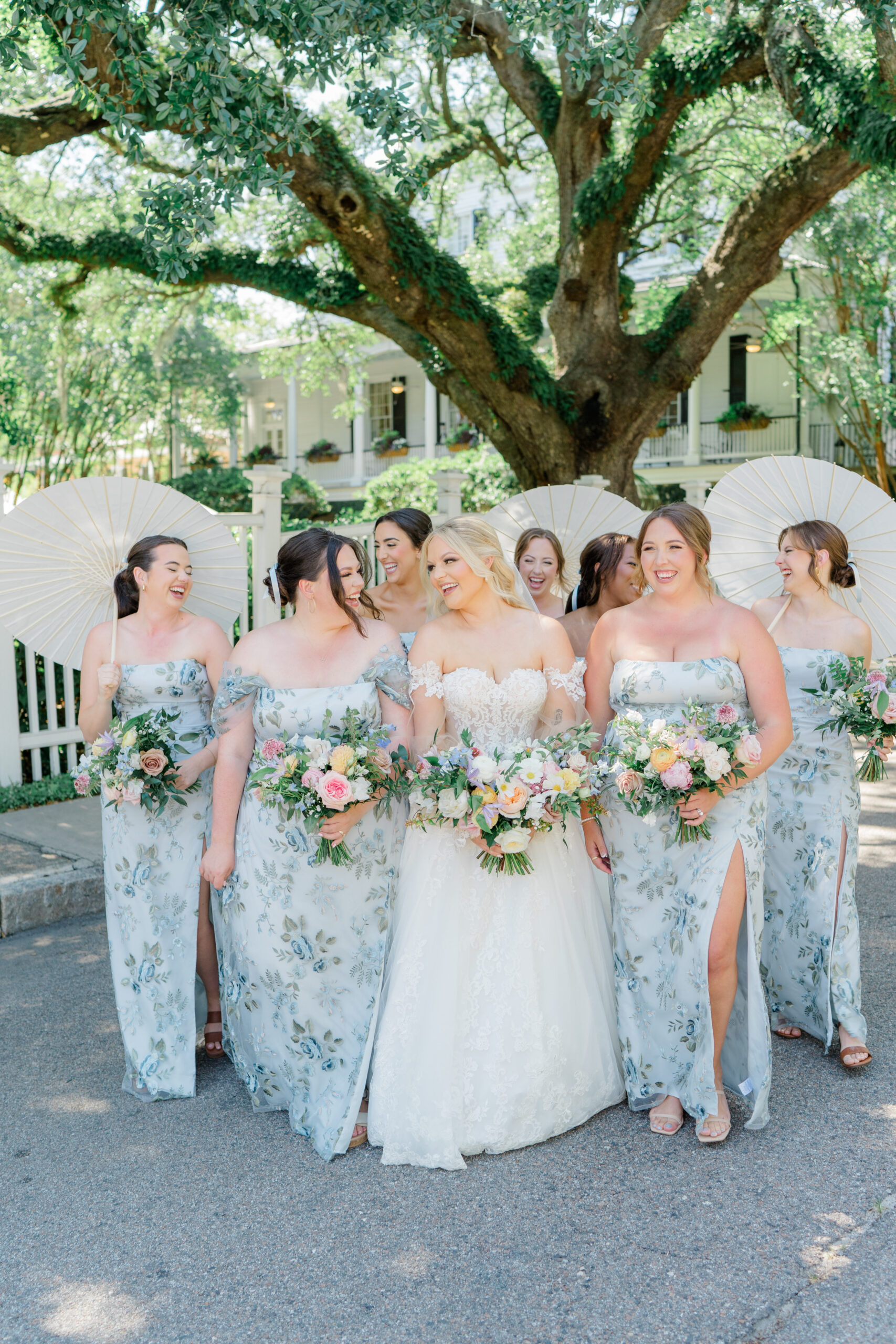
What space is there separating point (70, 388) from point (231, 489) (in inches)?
155

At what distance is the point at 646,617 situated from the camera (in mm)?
4047

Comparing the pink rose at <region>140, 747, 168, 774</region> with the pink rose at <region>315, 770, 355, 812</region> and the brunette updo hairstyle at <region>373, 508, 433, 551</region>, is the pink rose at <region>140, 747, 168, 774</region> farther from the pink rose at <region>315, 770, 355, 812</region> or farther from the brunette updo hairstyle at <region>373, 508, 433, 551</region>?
the brunette updo hairstyle at <region>373, 508, 433, 551</region>

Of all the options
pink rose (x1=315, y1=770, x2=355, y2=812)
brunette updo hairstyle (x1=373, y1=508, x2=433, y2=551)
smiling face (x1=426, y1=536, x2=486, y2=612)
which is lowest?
pink rose (x1=315, y1=770, x2=355, y2=812)

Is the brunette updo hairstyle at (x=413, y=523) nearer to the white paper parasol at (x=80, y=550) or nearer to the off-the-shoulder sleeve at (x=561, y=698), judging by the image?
the white paper parasol at (x=80, y=550)

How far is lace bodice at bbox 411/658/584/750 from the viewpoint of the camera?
3904mm

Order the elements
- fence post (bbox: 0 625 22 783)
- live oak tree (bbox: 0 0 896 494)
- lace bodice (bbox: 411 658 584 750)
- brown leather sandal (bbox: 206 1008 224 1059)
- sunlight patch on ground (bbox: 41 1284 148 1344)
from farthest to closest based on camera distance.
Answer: fence post (bbox: 0 625 22 783), live oak tree (bbox: 0 0 896 494), brown leather sandal (bbox: 206 1008 224 1059), lace bodice (bbox: 411 658 584 750), sunlight patch on ground (bbox: 41 1284 148 1344)

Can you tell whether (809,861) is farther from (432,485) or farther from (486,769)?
(432,485)

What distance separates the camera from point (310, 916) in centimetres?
394

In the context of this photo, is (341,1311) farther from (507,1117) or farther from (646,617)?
(646,617)

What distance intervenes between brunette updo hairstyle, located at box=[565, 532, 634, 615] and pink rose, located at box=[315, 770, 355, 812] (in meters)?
2.15

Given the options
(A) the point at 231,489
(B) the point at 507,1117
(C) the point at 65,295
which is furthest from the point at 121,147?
(A) the point at 231,489

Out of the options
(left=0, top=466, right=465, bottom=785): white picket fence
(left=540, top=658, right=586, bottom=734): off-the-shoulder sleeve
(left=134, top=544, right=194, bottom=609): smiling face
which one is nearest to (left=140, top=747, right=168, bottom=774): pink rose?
(left=134, top=544, right=194, bottom=609): smiling face

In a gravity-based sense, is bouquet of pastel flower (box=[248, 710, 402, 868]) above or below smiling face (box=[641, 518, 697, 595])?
below

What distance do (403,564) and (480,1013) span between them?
233 centimetres
